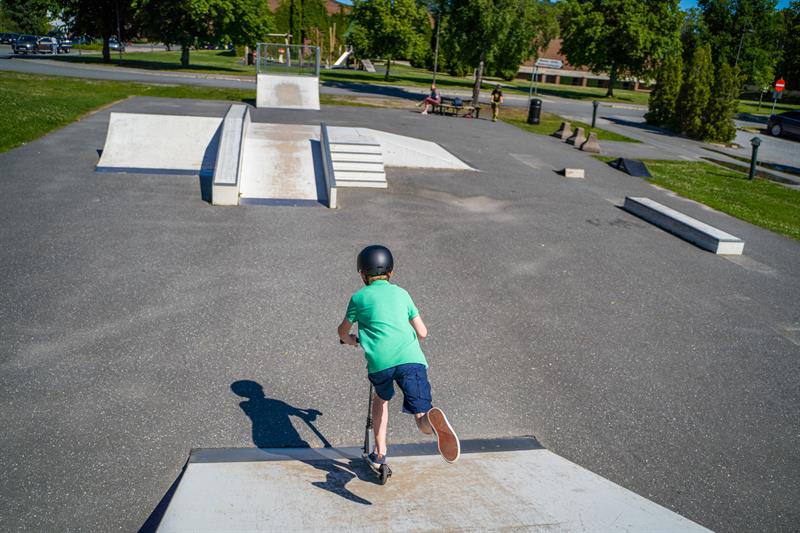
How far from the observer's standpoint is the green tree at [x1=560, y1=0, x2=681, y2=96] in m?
48.2

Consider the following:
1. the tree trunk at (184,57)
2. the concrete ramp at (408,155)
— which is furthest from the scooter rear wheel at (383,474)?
the tree trunk at (184,57)

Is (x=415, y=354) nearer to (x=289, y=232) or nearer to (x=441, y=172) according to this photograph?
(x=289, y=232)

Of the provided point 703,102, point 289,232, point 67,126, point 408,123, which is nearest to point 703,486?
point 289,232

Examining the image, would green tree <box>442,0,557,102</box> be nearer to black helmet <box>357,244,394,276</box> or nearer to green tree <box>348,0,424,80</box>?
green tree <box>348,0,424,80</box>

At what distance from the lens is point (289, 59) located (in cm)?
2709

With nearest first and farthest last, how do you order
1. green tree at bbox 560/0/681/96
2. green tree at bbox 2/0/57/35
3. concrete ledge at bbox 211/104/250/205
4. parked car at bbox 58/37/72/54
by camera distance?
1. concrete ledge at bbox 211/104/250/205
2. green tree at bbox 560/0/681/96
3. parked car at bbox 58/37/72/54
4. green tree at bbox 2/0/57/35

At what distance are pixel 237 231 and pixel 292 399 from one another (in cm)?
538

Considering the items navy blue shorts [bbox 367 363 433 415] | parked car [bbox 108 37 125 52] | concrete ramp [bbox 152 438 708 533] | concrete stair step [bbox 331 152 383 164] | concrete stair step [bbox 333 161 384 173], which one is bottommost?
concrete ramp [bbox 152 438 708 533]

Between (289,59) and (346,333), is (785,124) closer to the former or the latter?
(289,59)

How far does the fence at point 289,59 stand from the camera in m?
26.8

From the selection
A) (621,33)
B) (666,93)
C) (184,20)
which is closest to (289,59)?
(666,93)

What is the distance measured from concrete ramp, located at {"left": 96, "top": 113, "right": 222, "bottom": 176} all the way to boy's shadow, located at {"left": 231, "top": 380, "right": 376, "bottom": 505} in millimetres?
9351

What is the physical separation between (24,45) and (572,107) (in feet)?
157

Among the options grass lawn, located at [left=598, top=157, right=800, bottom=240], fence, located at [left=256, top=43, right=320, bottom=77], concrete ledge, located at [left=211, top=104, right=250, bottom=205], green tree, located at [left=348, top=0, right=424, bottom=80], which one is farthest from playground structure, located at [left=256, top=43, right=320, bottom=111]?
green tree, located at [left=348, top=0, right=424, bottom=80]
